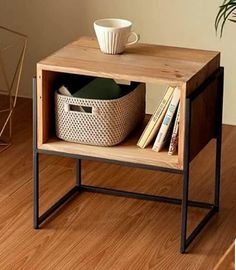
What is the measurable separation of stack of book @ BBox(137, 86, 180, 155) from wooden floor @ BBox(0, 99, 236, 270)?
29cm

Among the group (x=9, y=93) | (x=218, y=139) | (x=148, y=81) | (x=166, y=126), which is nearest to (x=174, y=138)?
(x=166, y=126)

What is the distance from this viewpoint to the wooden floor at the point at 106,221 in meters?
2.34

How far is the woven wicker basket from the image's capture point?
2336 mm

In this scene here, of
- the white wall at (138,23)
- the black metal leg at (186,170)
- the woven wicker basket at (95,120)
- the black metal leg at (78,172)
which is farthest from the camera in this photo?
the white wall at (138,23)

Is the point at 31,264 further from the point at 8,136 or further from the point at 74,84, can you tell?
the point at 8,136

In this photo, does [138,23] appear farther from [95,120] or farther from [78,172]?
[95,120]

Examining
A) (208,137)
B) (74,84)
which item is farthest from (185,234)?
(74,84)

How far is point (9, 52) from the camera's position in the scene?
3.56 meters

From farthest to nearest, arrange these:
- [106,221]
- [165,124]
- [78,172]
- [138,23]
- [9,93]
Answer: [138,23] → [9,93] → [78,172] → [106,221] → [165,124]

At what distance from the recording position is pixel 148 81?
2225 millimetres

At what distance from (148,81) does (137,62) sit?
0.48 ft

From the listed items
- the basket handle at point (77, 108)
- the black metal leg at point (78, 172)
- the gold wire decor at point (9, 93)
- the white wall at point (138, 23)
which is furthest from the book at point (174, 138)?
the white wall at point (138, 23)

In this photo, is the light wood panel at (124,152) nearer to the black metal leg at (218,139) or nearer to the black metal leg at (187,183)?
the black metal leg at (187,183)

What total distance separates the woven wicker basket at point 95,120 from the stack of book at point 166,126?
0.07 meters
